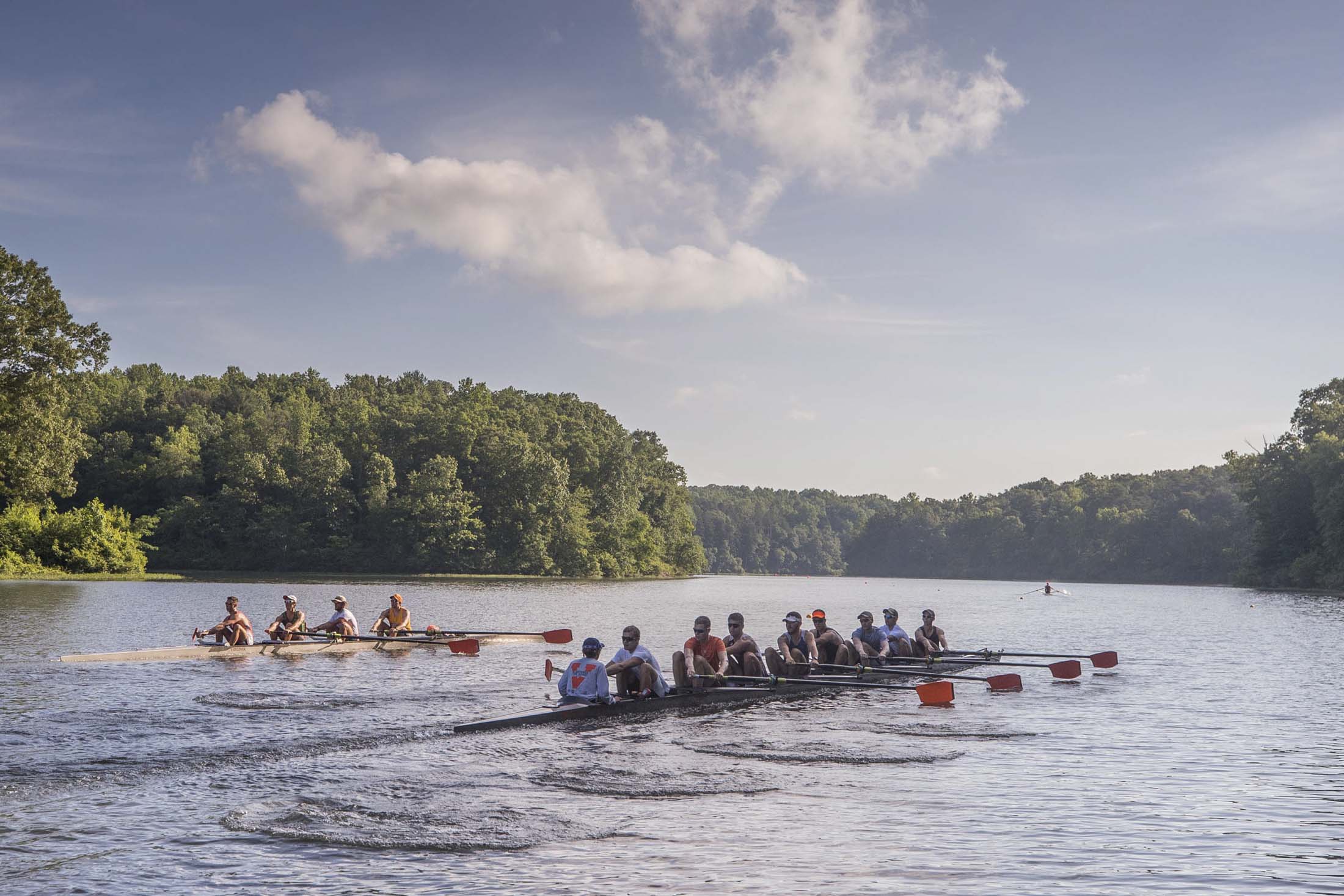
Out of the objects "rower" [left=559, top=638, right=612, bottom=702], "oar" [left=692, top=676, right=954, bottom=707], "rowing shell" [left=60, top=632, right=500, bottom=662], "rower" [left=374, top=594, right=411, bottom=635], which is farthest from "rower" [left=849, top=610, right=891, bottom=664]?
"rower" [left=374, top=594, right=411, bottom=635]

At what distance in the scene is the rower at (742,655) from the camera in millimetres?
19062

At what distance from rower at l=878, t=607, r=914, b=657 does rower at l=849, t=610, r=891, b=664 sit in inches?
3.5

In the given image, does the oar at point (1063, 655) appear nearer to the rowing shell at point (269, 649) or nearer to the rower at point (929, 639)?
the rower at point (929, 639)

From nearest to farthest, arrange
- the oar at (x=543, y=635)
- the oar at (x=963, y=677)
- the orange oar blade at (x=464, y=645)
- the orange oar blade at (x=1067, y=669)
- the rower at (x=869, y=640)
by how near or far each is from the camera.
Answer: the oar at (x=963, y=677) → the rower at (x=869, y=640) → the orange oar blade at (x=1067, y=669) → the orange oar blade at (x=464, y=645) → the oar at (x=543, y=635)

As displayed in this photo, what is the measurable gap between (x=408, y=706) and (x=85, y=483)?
84.1 m

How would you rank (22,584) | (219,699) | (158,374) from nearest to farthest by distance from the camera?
(219,699), (22,584), (158,374)

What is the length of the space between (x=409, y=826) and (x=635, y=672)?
707 centimetres

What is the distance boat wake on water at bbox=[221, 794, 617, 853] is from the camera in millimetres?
9633

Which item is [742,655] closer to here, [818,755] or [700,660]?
[700,660]

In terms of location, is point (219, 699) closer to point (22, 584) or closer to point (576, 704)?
point (576, 704)

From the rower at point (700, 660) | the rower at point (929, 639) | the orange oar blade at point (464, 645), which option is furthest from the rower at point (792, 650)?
the orange oar blade at point (464, 645)

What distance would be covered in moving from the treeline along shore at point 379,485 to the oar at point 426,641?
37.2 metres

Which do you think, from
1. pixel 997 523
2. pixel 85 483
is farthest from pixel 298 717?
pixel 997 523

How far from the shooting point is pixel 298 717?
16391 millimetres
